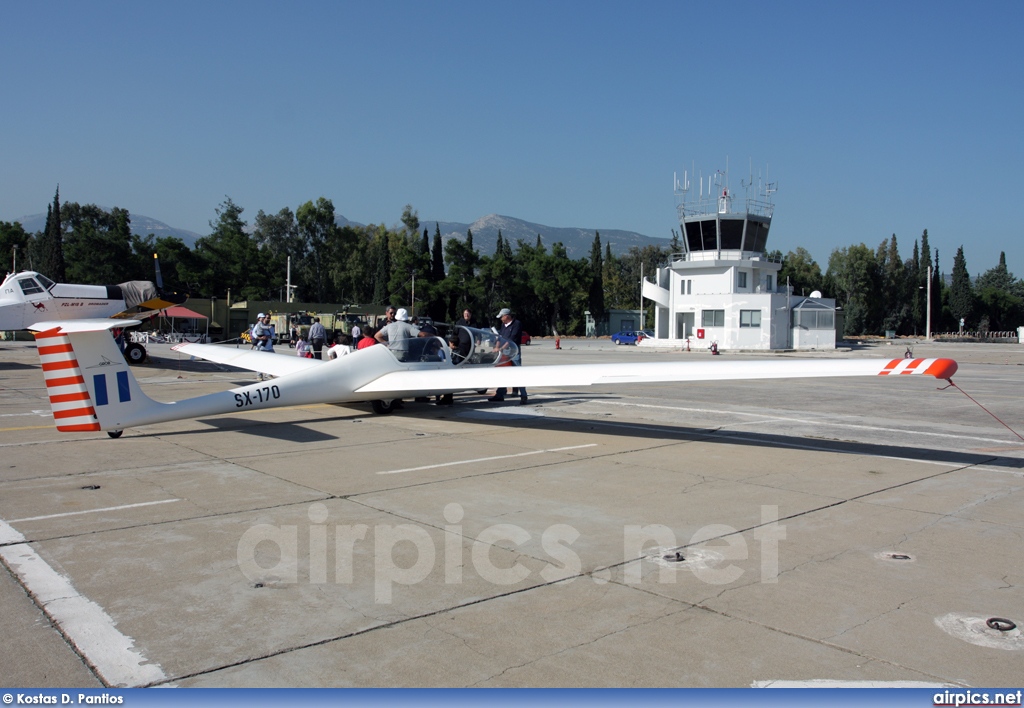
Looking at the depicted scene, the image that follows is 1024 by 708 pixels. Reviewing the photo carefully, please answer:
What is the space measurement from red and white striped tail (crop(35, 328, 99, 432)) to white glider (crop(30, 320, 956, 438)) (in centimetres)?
1

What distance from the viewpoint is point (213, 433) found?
1068 centimetres

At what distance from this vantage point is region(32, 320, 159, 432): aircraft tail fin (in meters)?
8.71

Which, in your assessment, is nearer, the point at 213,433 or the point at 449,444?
the point at 449,444

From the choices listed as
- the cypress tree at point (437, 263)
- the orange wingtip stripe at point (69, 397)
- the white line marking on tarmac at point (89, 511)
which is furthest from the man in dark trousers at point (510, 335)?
the cypress tree at point (437, 263)

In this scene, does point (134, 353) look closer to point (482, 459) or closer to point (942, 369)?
point (482, 459)

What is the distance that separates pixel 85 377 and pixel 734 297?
47.1 m

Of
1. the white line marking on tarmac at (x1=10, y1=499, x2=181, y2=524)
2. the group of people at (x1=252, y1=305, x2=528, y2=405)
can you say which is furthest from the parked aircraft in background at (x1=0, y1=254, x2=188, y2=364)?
the white line marking on tarmac at (x1=10, y1=499, x2=181, y2=524)

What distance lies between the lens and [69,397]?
893 centimetres

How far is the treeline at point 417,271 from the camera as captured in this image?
245 feet

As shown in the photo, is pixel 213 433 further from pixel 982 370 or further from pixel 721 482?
pixel 982 370

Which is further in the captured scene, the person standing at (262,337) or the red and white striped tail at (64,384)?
the person standing at (262,337)

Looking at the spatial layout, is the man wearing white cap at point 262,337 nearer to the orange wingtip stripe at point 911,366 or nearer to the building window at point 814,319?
the orange wingtip stripe at point 911,366

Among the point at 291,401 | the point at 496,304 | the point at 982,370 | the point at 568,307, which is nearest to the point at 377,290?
the point at 496,304

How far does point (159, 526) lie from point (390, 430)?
5.32m
